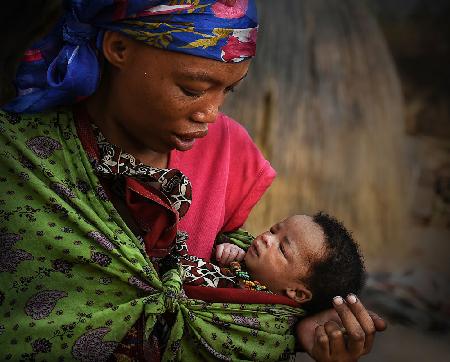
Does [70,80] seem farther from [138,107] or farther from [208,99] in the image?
[208,99]

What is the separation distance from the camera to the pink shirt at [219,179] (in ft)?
8.30

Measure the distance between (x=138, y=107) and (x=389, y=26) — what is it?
30.0 feet

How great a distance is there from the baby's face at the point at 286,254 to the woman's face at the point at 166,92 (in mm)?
514

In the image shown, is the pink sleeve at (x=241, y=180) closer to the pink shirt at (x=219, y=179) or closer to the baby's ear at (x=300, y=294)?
the pink shirt at (x=219, y=179)

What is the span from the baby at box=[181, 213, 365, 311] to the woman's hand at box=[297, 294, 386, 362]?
0.18m

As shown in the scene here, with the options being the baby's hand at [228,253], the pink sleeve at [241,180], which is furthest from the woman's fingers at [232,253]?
the pink sleeve at [241,180]

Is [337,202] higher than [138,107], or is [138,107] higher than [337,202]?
[138,107]

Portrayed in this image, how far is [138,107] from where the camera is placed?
7.37 ft

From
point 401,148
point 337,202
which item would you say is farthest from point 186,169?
point 401,148

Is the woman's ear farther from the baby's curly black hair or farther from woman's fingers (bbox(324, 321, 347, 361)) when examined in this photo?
woman's fingers (bbox(324, 321, 347, 361))

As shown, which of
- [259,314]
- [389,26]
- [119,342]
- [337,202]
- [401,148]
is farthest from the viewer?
[389,26]

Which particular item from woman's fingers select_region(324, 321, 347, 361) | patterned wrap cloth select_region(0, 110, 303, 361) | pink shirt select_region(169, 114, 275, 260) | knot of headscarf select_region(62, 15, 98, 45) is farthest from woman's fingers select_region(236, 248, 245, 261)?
knot of headscarf select_region(62, 15, 98, 45)

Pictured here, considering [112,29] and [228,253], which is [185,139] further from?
[228,253]

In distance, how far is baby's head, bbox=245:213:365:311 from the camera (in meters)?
2.49
